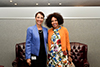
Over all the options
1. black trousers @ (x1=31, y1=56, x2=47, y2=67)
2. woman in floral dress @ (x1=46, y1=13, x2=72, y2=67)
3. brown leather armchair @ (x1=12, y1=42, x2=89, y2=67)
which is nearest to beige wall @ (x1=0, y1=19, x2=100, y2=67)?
brown leather armchair @ (x1=12, y1=42, x2=89, y2=67)

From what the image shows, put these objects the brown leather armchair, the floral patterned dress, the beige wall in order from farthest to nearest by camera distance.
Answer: the beige wall < the brown leather armchair < the floral patterned dress

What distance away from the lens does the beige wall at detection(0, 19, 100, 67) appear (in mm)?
2855

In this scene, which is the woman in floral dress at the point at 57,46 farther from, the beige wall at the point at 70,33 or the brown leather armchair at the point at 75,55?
the beige wall at the point at 70,33

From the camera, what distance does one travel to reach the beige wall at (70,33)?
2855mm

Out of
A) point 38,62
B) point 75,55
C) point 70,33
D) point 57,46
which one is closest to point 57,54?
point 57,46

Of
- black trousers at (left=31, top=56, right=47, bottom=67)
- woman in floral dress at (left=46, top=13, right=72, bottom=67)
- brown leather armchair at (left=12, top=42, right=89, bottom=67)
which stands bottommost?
brown leather armchair at (left=12, top=42, right=89, bottom=67)

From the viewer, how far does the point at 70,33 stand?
2881 millimetres

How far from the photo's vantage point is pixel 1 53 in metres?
2.90

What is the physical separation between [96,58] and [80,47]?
675 millimetres

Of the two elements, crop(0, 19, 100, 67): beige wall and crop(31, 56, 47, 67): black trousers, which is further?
crop(0, 19, 100, 67): beige wall

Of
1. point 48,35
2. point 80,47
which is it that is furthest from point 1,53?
point 80,47

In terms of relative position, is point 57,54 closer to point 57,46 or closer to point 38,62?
point 57,46

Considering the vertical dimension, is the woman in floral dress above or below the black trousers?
above

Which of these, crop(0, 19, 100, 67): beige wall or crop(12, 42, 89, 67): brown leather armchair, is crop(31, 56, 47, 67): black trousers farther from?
crop(0, 19, 100, 67): beige wall
